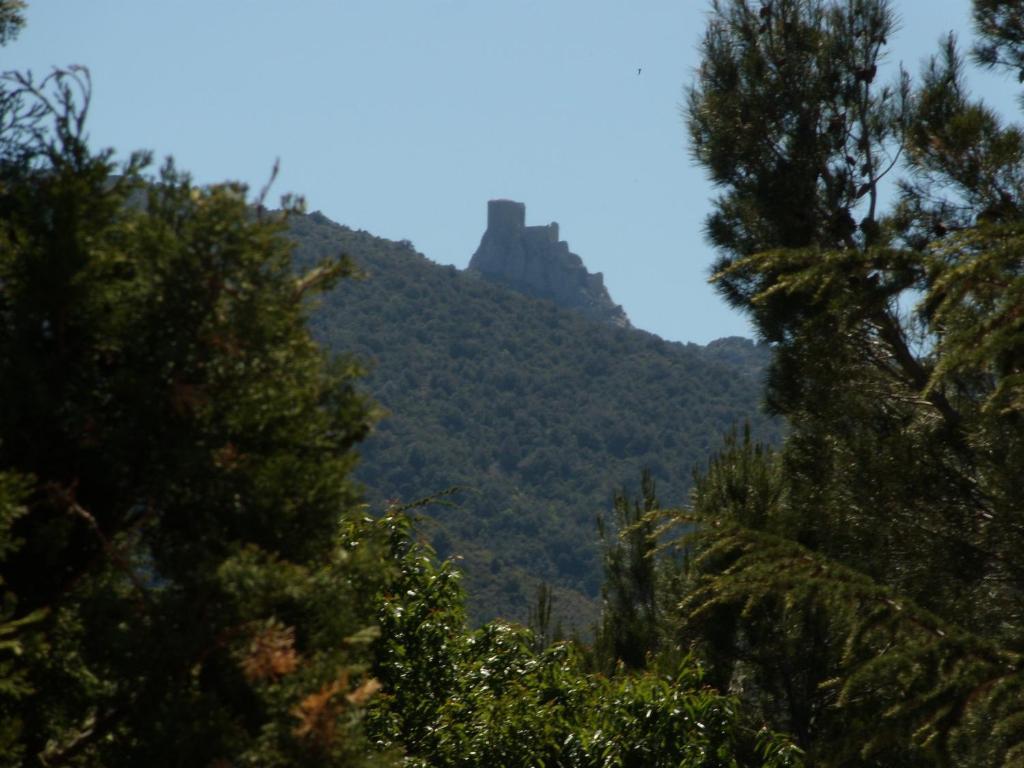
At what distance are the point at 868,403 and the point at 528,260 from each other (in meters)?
126

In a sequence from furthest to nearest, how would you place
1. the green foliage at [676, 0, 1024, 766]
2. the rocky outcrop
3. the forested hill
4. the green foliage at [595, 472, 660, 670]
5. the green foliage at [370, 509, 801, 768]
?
the rocky outcrop, the forested hill, the green foliage at [595, 472, 660, 670], the green foliage at [370, 509, 801, 768], the green foliage at [676, 0, 1024, 766]

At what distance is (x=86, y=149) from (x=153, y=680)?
1.52 metres

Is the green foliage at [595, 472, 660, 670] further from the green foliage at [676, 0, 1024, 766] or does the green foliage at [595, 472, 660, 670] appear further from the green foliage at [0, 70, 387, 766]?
the green foliage at [0, 70, 387, 766]

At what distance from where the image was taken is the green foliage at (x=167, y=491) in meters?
3.37

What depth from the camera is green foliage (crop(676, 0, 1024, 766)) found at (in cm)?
605

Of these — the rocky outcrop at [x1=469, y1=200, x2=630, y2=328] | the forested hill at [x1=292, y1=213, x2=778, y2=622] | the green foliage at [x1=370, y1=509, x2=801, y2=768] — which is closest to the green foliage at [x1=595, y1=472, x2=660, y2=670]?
the green foliage at [x1=370, y1=509, x2=801, y2=768]

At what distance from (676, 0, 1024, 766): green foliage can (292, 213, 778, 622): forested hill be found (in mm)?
49124

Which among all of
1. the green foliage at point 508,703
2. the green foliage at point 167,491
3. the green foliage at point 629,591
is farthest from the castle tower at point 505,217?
the green foliage at point 167,491

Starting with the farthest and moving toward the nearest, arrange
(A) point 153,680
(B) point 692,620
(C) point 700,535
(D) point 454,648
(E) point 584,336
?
(E) point 584,336 < (B) point 692,620 < (D) point 454,648 < (C) point 700,535 < (A) point 153,680

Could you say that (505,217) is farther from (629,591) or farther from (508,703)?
(508,703)

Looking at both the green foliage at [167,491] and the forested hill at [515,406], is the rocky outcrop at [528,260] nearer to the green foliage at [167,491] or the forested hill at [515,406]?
the forested hill at [515,406]

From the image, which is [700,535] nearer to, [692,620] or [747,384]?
[692,620]

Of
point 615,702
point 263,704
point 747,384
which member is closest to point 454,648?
point 615,702

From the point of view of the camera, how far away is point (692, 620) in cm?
1127
